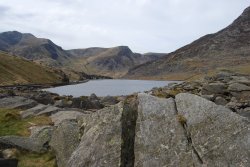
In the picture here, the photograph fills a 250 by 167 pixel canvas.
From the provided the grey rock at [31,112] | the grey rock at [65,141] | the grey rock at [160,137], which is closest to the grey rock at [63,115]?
the grey rock at [31,112]

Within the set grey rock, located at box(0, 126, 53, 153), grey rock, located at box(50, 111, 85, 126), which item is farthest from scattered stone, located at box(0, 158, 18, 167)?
grey rock, located at box(50, 111, 85, 126)

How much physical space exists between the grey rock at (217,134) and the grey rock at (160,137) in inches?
20.5

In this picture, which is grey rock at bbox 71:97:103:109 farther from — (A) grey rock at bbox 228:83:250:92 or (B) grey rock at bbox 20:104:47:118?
(A) grey rock at bbox 228:83:250:92

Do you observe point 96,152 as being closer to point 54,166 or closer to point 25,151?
point 54,166

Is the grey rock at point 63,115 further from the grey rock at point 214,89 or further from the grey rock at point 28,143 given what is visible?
the grey rock at point 214,89

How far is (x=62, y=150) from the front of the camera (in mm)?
22250

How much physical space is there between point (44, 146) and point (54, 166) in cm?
414

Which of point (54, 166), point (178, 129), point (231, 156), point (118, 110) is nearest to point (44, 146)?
point (54, 166)

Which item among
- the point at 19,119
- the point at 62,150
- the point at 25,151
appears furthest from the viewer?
the point at 19,119

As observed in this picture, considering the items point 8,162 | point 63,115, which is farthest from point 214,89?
point 8,162

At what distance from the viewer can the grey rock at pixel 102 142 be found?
18.1 meters

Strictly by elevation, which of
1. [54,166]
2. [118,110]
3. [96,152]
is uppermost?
[118,110]

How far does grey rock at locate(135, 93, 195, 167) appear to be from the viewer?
1727cm

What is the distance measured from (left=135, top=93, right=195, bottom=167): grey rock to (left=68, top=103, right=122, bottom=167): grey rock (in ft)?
3.29
